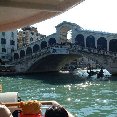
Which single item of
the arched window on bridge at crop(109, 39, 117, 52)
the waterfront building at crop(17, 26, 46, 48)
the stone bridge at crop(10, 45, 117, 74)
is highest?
the waterfront building at crop(17, 26, 46, 48)

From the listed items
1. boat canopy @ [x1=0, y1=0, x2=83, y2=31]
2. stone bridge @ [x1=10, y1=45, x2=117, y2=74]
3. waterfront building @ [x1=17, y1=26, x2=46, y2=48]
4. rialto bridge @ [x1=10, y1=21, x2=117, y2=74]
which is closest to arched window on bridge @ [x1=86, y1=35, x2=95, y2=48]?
rialto bridge @ [x1=10, y1=21, x2=117, y2=74]

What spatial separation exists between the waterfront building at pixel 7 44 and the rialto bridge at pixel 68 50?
2.15 meters

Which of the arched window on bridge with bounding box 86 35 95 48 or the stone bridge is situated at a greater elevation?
the arched window on bridge with bounding box 86 35 95 48

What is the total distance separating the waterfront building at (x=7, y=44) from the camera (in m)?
46.6

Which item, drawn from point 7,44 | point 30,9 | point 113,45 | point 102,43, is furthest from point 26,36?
point 30,9

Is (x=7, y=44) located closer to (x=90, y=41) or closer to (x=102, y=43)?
(x=90, y=41)

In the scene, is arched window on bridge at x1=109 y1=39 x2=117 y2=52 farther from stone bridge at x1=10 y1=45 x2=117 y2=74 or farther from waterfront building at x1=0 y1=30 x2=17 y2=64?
waterfront building at x1=0 y1=30 x2=17 y2=64

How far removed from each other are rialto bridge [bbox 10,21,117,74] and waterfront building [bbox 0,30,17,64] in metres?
2.15

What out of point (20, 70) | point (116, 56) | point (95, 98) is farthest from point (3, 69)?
point (95, 98)

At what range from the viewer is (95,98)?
18.0m

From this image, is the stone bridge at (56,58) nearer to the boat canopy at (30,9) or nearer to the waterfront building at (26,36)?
the waterfront building at (26,36)

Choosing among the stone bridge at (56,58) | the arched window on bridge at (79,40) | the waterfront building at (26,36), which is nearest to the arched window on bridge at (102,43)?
the arched window on bridge at (79,40)

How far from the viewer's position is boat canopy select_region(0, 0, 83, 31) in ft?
8.43

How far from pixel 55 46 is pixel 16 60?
6.70 m
